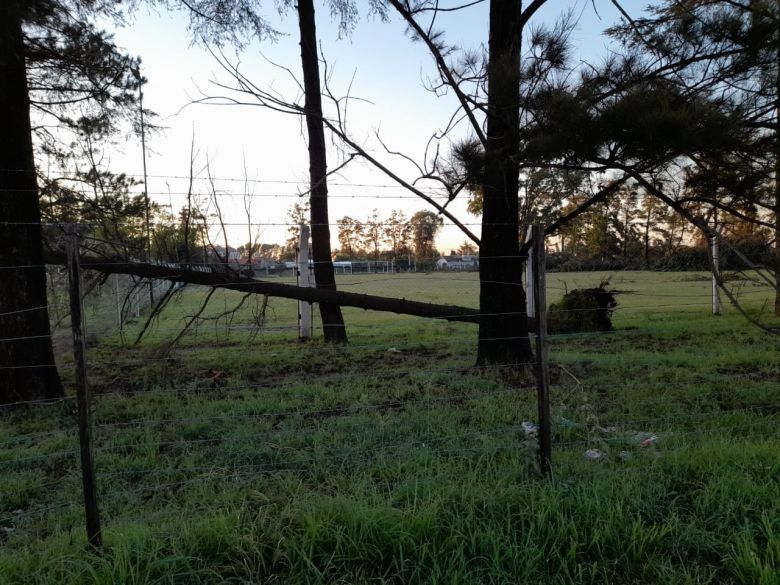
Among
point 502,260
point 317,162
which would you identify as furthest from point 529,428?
point 317,162

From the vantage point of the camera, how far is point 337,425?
4.11m

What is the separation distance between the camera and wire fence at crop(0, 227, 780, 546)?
3.05 metres

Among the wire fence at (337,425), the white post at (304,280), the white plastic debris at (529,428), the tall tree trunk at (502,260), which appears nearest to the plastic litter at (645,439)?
the wire fence at (337,425)

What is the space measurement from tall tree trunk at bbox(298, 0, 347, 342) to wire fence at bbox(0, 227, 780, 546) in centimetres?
195

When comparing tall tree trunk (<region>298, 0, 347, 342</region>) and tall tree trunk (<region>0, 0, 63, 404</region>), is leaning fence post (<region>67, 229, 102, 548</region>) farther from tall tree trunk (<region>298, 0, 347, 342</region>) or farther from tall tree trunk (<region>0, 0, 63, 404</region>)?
tall tree trunk (<region>298, 0, 347, 342</region>)

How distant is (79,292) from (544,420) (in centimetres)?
240

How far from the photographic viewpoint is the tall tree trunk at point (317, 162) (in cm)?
888

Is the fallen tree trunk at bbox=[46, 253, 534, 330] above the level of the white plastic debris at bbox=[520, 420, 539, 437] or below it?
above

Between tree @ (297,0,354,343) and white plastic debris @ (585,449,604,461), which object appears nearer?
white plastic debris @ (585,449,604,461)

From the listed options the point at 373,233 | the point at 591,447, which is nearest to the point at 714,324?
the point at 591,447

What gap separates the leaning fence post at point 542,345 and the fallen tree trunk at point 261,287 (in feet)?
11.0

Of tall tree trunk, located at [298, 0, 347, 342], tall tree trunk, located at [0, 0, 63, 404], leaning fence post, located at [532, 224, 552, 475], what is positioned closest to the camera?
leaning fence post, located at [532, 224, 552, 475]

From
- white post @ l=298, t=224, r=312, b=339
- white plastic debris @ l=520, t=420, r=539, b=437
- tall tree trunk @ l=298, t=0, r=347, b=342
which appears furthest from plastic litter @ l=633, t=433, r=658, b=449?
white post @ l=298, t=224, r=312, b=339

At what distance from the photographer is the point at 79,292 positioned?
229 cm
